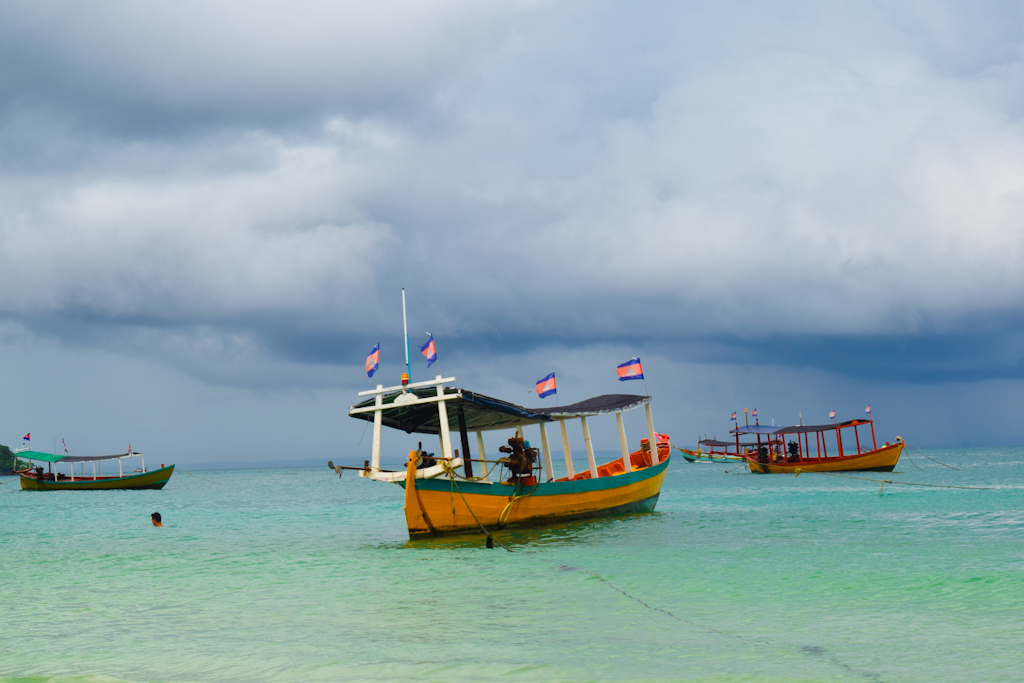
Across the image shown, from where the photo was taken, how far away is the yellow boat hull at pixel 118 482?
6412 cm

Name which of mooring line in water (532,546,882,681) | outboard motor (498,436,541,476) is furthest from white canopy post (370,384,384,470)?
mooring line in water (532,546,882,681)

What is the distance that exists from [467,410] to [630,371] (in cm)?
591

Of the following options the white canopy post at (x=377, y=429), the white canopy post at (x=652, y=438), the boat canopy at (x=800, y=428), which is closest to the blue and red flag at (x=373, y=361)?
the white canopy post at (x=377, y=429)

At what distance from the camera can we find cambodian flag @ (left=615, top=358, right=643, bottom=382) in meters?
24.3

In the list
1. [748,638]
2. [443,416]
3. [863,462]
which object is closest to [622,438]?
[443,416]

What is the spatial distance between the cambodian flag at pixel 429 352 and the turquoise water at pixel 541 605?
15.4 feet

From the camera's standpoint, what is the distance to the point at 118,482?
210ft

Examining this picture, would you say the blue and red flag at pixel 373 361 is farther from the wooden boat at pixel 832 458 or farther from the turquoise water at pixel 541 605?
the wooden boat at pixel 832 458

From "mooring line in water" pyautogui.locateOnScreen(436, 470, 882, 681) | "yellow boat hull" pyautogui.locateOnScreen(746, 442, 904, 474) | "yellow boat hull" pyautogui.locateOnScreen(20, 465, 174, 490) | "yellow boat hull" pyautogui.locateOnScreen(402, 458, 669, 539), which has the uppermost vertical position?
"yellow boat hull" pyautogui.locateOnScreen(20, 465, 174, 490)

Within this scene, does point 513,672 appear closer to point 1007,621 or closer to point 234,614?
point 234,614

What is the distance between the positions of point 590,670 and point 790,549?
11812 millimetres

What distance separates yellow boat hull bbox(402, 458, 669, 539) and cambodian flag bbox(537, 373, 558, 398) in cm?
276

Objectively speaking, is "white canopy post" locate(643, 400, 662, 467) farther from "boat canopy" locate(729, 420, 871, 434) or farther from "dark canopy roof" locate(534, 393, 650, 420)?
"boat canopy" locate(729, 420, 871, 434)

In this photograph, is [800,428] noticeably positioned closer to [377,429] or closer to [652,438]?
[652,438]
